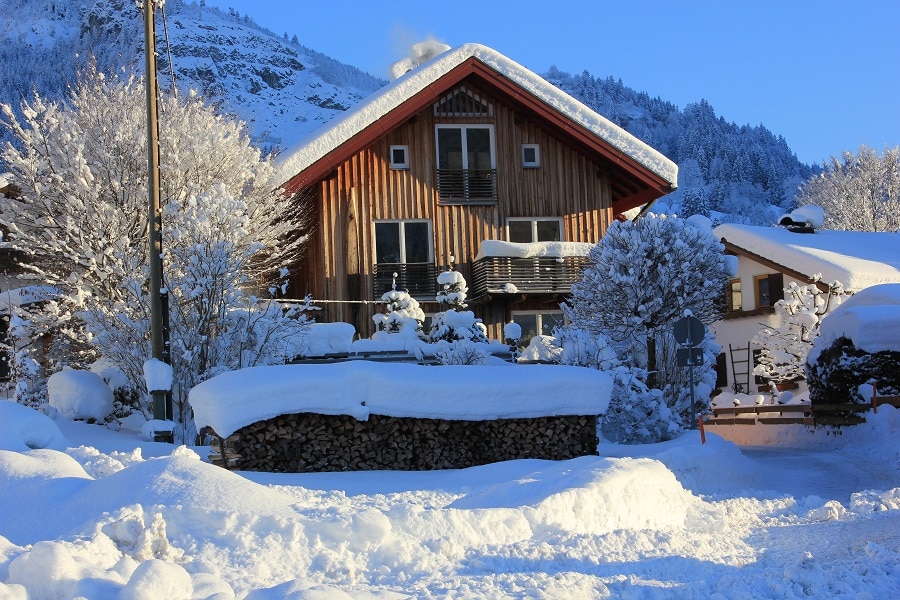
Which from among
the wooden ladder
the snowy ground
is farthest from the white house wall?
the snowy ground

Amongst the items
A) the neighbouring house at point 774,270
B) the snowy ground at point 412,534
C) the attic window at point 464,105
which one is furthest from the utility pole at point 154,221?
the neighbouring house at point 774,270

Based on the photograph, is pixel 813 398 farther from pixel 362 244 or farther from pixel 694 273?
pixel 362 244

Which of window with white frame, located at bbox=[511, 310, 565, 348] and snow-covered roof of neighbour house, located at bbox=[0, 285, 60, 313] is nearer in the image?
snow-covered roof of neighbour house, located at bbox=[0, 285, 60, 313]

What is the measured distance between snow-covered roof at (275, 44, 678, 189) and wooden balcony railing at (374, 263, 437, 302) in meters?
3.31

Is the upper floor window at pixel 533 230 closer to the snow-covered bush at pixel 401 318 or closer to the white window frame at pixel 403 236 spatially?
the white window frame at pixel 403 236

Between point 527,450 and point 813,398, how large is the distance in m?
10.8

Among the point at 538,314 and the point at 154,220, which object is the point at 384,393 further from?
the point at 538,314

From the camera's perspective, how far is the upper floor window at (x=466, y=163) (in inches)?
976

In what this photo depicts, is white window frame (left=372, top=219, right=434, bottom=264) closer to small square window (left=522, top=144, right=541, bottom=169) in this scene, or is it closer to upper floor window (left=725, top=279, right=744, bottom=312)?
small square window (left=522, top=144, right=541, bottom=169)

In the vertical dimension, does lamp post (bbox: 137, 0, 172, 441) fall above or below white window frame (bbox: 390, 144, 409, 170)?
below

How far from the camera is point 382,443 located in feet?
42.7


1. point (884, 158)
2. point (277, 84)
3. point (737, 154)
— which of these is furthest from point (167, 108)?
point (277, 84)

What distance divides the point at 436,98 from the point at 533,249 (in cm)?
445

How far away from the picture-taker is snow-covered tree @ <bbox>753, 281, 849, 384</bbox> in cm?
2934
